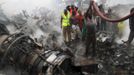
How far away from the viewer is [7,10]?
2014cm

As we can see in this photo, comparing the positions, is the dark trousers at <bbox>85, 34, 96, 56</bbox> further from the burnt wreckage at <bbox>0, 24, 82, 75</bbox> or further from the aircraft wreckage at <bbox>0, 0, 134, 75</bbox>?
the burnt wreckage at <bbox>0, 24, 82, 75</bbox>

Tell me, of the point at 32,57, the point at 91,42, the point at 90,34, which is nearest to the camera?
the point at 32,57

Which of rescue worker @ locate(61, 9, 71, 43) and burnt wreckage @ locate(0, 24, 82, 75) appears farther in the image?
rescue worker @ locate(61, 9, 71, 43)

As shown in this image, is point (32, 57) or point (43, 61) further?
point (32, 57)

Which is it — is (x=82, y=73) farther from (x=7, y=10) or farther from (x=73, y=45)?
(x=7, y=10)

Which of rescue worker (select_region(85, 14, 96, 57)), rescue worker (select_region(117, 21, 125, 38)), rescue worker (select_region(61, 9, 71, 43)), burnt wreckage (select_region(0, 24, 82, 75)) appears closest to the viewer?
burnt wreckage (select_region(0, 24, 82, 75))

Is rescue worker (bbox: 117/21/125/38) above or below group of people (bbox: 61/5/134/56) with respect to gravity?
below

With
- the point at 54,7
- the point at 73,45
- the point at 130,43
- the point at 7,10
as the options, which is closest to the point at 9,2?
the point at 7,10

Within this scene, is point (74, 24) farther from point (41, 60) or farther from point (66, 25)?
point (41, 60)

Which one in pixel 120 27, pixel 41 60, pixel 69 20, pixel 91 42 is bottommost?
pixel 120 27

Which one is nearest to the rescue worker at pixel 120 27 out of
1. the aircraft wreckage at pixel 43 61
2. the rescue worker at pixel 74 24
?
the rescue worker at pixel 74 24

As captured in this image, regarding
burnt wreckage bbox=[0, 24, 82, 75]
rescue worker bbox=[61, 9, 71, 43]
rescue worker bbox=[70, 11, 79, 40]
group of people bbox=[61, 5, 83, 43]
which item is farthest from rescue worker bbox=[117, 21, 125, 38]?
burnt wreckage bbox=[0, 24, 82, 75]

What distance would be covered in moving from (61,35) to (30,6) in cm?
725

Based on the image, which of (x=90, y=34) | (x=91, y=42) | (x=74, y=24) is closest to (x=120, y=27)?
(x=74, y=24)
